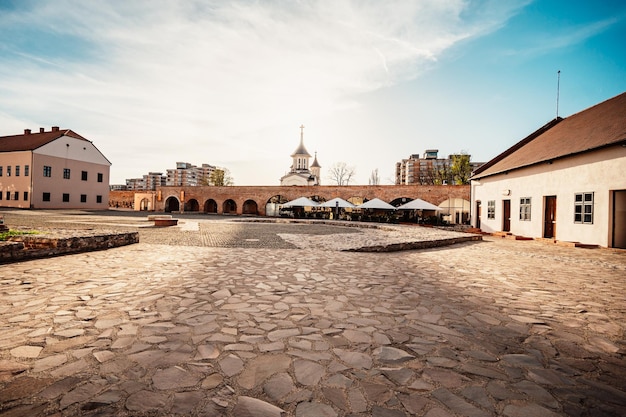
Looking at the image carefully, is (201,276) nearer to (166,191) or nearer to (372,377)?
(372,377)

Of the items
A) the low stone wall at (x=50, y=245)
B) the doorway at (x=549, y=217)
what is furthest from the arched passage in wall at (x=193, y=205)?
the doorway at (x=549, y=217)

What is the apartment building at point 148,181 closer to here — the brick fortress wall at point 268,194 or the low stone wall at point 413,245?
the brick fortress wall at point 268,194

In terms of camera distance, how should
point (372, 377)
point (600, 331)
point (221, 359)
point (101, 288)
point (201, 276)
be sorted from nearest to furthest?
point (372, 377) → point (221, 359) → point (600, 331) → point (101, 288) → point (201, 276)

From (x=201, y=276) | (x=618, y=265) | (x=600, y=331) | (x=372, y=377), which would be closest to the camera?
(x=372, y=377)

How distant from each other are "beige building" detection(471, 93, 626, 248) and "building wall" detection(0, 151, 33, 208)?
150 feet

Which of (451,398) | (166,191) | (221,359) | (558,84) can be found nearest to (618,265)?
(451,398)

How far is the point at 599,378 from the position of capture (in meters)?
2.41

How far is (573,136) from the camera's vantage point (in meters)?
13.9

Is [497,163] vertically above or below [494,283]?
above

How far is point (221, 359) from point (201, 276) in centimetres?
317

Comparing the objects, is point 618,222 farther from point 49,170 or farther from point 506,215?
point 49,170

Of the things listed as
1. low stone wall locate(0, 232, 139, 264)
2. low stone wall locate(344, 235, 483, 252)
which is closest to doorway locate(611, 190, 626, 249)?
low stone wall locate(344, 235, 483, 252)

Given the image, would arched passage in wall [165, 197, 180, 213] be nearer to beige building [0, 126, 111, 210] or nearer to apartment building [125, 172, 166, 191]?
beige building [0, 126, 111, 210]

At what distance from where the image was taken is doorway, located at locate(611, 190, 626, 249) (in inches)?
430
